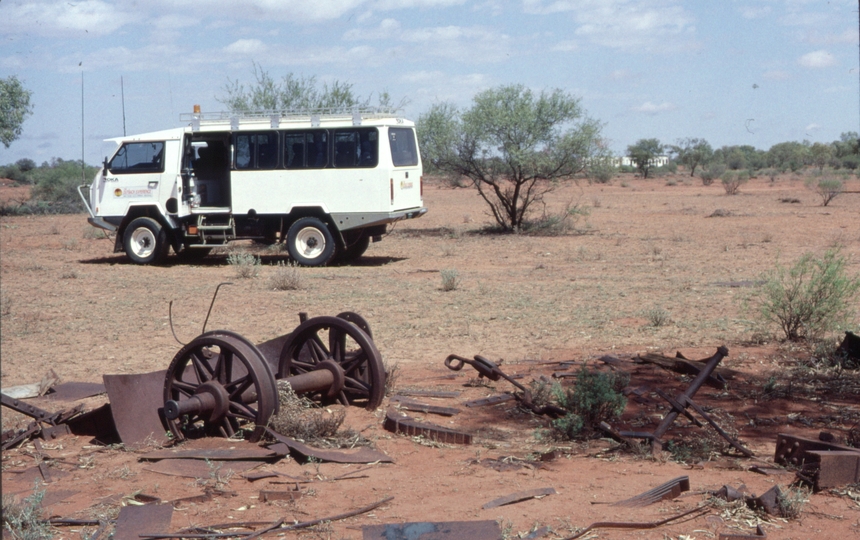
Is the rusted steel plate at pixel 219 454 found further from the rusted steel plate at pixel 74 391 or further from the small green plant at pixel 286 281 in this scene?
the small green plant at pixel 286 281

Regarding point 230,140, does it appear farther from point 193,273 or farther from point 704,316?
point 704,316

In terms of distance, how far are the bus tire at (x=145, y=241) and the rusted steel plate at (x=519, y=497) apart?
534 inches

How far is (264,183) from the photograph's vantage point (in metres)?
16.4

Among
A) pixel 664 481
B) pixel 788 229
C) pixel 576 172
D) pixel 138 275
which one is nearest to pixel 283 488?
pixel 664 481

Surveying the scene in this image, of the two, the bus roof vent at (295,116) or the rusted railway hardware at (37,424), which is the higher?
the bus roof vent at (295,116)

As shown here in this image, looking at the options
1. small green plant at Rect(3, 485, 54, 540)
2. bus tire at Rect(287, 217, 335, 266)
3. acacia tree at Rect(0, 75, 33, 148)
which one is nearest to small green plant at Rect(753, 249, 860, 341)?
small green plant at Rect(3, 485, 54, 540)

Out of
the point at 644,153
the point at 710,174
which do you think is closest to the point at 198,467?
the point at 710,174

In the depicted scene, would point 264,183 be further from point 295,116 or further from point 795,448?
point 795,448

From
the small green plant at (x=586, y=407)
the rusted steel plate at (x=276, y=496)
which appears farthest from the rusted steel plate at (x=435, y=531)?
the small green plant at (x=586, y=407)

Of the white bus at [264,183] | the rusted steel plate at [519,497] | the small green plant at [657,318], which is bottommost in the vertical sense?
the rusted steel plate at [519,497]

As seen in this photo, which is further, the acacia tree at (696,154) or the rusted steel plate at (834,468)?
the acacia tree at (696,154)

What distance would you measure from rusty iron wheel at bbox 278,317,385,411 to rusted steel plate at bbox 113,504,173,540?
2.26 meters

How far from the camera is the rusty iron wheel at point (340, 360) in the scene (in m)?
6.36

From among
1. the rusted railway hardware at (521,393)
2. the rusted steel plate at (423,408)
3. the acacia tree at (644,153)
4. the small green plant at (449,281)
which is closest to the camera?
the rusted railway hardware at (521,393)
